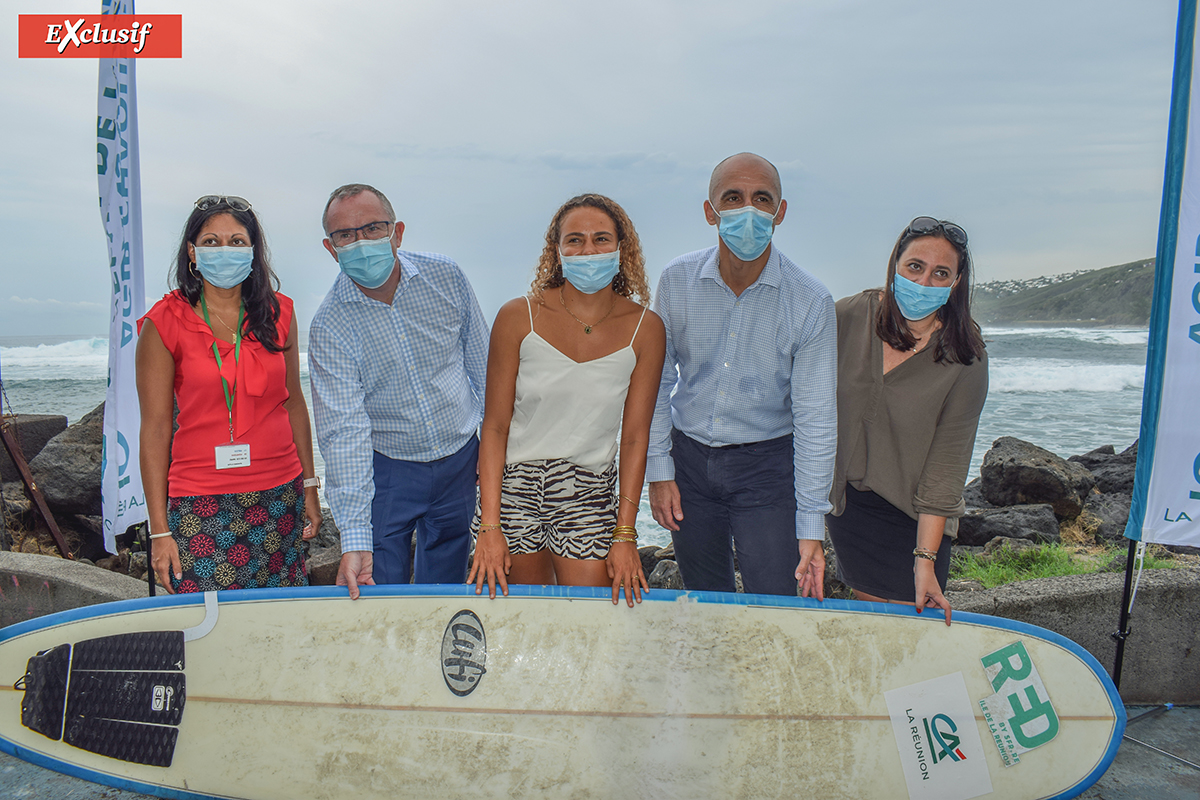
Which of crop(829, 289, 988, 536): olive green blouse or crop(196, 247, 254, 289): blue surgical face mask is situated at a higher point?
crop(196, 247, 254, 289): blue surgical face mask

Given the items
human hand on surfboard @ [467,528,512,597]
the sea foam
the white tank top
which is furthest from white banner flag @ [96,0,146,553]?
the sea foam

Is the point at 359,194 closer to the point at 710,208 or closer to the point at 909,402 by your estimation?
the point at 710,208

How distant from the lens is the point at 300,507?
8.42 ft

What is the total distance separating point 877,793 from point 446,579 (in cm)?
177

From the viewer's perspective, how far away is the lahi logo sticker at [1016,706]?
7.92 ft

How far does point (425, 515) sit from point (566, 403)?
2.73 ft

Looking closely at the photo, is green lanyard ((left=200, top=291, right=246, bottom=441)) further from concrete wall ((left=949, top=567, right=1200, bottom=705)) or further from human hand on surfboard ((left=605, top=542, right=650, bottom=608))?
concrete wall ((left=949, top=567, right=1200, bottom=705))

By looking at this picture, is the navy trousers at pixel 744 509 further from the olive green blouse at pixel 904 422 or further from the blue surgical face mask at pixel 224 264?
the blue surgical face mask at pixel 224 264

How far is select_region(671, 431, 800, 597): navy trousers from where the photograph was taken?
98.7 inches

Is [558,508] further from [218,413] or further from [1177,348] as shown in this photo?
[1177,348]

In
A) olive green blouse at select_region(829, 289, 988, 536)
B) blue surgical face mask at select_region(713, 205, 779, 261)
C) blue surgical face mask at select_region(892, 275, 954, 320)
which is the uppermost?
blue surgical face mask at select_region(713, 205, 779, 261)

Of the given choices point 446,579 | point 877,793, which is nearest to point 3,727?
point 446,579

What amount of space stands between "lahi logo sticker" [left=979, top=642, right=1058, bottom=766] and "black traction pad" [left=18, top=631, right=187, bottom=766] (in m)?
2.97

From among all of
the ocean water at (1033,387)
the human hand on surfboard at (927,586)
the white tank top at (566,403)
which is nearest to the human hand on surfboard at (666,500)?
the white tank top at (566,403)
